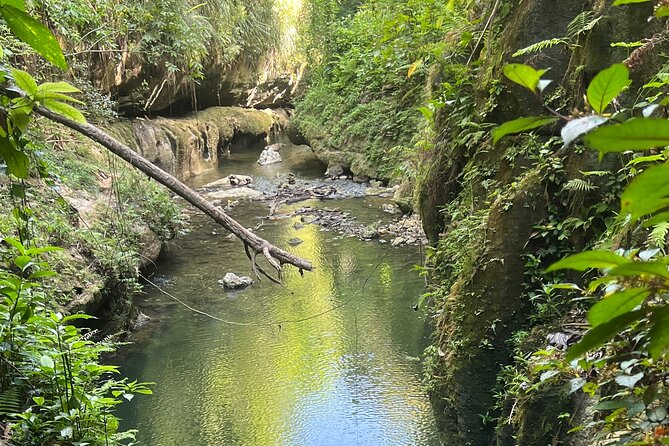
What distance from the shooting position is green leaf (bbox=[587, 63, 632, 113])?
0.58 m

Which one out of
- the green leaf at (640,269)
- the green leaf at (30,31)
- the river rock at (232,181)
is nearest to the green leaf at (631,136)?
the green leaf at (640,269)

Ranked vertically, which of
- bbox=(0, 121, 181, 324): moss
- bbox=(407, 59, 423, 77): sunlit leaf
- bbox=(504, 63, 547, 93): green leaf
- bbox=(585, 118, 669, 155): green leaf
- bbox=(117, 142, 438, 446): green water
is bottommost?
bbox=(117, 142, 438, 446): green water

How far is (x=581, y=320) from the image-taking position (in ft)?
8.17

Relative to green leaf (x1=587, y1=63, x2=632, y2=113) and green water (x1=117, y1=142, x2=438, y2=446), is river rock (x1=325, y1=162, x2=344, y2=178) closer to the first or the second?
green water (x1=117, y1=142, x2=438, y2=446)

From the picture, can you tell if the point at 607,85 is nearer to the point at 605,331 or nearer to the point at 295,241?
the point at 605,331

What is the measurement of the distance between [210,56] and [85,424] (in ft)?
40.7

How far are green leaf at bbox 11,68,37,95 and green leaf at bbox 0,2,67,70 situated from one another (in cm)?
44

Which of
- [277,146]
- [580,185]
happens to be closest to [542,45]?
[580,185]

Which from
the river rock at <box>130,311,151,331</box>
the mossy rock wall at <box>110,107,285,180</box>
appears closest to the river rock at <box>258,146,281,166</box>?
the mossy rock wall at <box>110,107,285,180</box>

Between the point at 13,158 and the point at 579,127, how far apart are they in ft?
4.76

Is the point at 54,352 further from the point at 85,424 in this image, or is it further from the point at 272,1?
the point at 272,1

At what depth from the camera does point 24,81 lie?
148 centimetres

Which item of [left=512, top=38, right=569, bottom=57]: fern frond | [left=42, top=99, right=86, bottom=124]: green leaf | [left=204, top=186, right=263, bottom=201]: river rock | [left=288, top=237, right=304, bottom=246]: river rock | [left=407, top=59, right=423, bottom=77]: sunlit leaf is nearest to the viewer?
[left=42, top=99, right=86, bottom=124]: green leaf

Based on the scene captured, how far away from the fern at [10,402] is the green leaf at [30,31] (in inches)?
56.2
